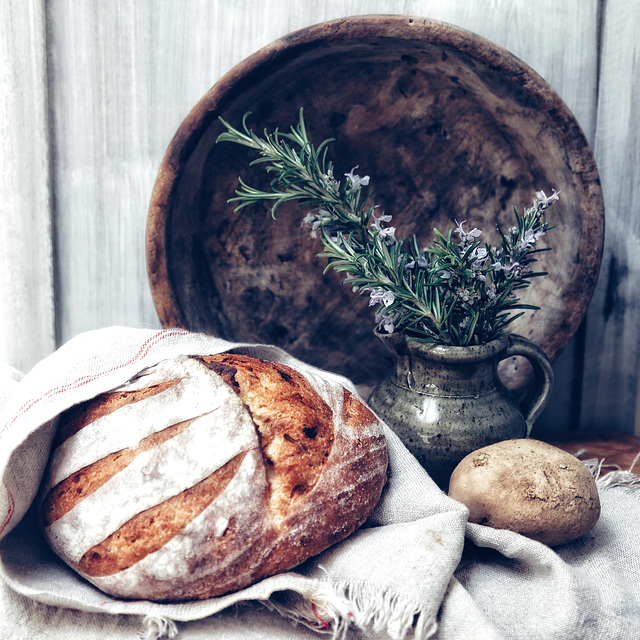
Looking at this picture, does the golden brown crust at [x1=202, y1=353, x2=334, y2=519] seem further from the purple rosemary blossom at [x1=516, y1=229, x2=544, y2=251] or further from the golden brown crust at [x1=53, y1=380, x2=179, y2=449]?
the purple rosemary blossom at [x1=516, y1=229, x2=544, y2=251]

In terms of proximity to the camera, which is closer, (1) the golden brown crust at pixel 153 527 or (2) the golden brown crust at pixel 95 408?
(1) the golden brown crust at pixel 153 527

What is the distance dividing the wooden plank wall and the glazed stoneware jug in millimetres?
531

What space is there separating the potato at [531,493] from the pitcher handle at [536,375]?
0.19m

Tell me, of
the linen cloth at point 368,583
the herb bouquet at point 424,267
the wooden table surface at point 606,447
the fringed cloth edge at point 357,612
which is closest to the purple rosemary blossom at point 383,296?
the herb bouquet at point 424,267

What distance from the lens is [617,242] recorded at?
4.68 feet

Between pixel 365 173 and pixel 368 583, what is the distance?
90 centimetres

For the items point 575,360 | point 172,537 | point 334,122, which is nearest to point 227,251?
point 334,122

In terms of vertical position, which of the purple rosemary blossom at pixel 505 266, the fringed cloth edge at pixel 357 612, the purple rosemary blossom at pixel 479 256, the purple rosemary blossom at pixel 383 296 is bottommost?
the fringed cloth edge at pixel 357 612

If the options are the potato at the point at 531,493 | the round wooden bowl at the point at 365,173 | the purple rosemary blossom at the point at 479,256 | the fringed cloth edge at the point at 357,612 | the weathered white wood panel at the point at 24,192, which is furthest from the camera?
the weathered white wood panel at the point at 24,192

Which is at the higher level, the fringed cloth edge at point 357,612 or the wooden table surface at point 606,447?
the fringed cloth edge at point 357,612

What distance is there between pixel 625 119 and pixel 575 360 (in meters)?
0.56

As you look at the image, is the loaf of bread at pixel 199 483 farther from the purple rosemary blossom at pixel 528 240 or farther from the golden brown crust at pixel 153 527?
the purple rosemary blossom at pixel 528 240

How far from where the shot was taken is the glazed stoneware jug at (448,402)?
3.33 ft

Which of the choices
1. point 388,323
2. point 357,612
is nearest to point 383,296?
point 388,323
